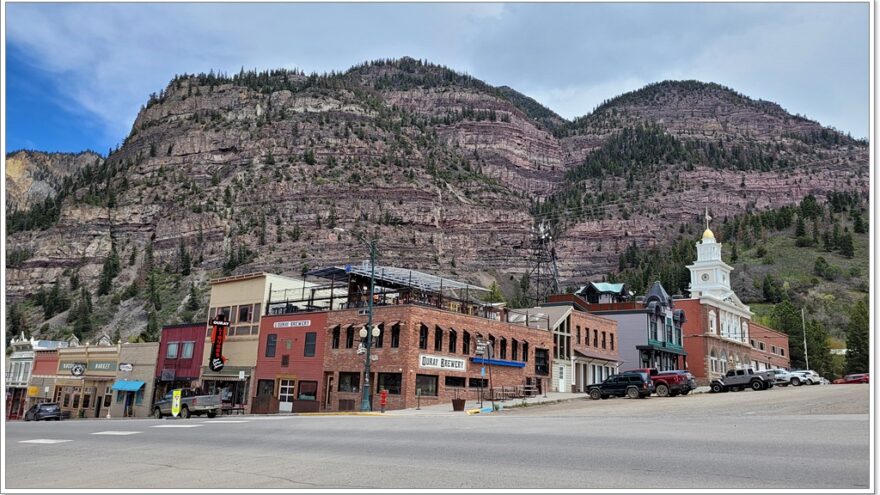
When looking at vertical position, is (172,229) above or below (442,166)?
below

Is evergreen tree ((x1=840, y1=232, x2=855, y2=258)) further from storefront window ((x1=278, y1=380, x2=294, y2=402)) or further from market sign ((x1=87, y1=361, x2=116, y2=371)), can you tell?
market sign ((x1=87, y1=361, x2=116, y2=371))

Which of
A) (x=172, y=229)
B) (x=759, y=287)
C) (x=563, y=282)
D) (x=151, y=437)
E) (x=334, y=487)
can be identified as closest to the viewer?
(x=334, y=487)

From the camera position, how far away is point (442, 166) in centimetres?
19938

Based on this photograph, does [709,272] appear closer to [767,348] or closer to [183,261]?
[767,348]

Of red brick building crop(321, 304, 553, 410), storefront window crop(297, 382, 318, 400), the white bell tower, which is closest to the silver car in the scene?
red brick building crop(321, 304, 553, 410)

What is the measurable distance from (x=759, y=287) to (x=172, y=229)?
433 feet

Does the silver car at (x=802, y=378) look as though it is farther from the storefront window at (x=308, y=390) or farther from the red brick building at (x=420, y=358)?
the storefront window at (x=308, y=390)

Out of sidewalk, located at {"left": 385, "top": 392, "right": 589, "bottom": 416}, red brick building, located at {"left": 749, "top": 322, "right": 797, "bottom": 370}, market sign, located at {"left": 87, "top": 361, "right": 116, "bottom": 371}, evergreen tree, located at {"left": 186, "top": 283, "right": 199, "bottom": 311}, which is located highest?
evergreen tree, located at {"left": 186, "top": 283, "right": 199, "bottom": 311}

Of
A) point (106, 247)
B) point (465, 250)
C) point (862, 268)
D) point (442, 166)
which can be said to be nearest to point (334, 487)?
point (862, 268)

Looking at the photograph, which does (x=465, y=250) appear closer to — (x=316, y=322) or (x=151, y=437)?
(x=316, y=322)

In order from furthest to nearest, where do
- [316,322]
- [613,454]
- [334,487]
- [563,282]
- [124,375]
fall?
[563,282] → [124,375] → [316,322] → [613,454] → [334,487]

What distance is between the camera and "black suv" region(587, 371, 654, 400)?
4144cm

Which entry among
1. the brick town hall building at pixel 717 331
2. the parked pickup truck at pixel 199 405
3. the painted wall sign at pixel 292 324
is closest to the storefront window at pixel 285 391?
the painted wall sign at pixel 292 324

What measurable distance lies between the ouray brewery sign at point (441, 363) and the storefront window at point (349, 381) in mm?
→ 4693
